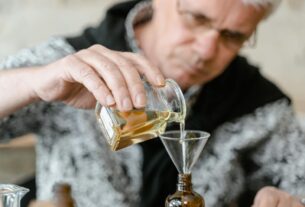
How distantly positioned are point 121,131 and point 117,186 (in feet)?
1.71

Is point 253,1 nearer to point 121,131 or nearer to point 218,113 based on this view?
point 218,113

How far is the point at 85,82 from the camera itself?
0.93m

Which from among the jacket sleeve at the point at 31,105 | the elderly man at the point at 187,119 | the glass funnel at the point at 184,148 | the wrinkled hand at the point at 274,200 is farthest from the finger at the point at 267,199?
the jacket sleeve at the point at 31,105

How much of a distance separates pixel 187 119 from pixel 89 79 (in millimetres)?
579

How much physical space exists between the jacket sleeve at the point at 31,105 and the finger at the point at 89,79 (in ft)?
1.07

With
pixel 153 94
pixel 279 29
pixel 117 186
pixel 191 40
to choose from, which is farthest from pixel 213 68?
pixel 279 29

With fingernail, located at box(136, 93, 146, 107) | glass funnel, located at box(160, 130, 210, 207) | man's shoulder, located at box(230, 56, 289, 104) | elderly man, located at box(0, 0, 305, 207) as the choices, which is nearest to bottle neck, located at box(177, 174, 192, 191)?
glass funnel, located at box(160, 130, 210, 207)

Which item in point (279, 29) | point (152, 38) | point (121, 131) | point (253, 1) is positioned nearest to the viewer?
point (121, 131)

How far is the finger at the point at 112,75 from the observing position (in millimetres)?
843

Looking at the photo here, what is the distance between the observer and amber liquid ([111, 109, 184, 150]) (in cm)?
86

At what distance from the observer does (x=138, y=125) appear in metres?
0.88

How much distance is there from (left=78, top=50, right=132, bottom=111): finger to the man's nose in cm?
39

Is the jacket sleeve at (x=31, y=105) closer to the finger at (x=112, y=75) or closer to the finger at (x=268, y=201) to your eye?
the finger at (x=112, y=75)

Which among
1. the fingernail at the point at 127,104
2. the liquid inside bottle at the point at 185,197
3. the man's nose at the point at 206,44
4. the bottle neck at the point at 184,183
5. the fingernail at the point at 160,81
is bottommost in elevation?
the liquid inside bottle at the point at 185,197
